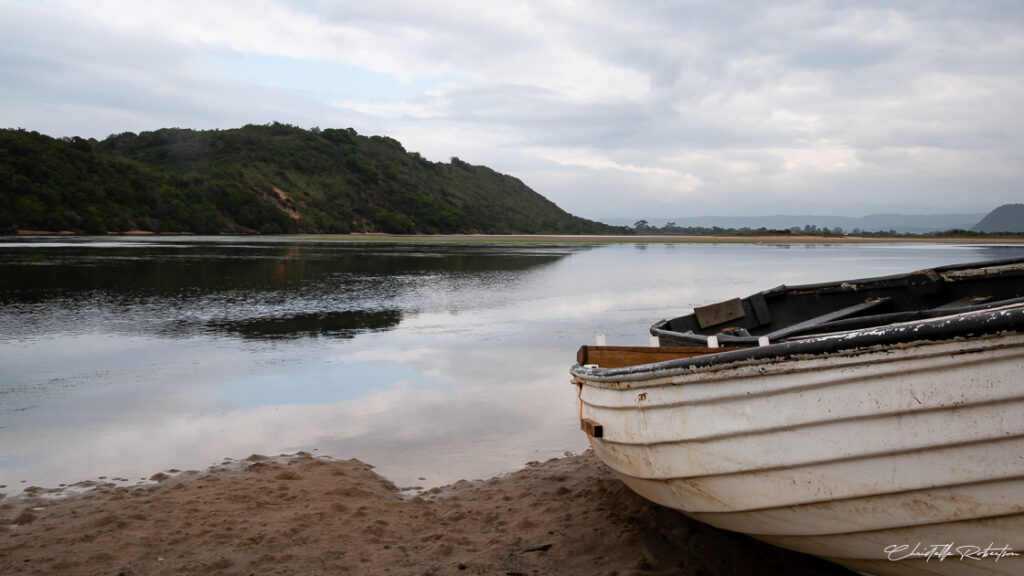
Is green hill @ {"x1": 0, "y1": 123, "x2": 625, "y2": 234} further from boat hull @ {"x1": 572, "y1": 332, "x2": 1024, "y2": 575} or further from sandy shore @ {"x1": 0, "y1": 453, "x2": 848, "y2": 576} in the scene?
boat hull @ {"x1": 572, "y1": 332, "x2": 1024, "y2": 575}

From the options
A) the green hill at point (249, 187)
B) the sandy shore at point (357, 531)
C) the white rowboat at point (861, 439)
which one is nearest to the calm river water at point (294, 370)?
the sandy shore at point (357, 531)

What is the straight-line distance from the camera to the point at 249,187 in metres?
86.4

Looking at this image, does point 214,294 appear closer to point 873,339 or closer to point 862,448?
point 862,448

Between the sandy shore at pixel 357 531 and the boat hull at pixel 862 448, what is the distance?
2.53 ft

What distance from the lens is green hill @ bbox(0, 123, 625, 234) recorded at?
214 ft

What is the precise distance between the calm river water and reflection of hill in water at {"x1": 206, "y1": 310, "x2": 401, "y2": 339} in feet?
0.20

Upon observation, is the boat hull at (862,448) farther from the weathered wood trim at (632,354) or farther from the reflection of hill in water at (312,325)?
the reflection of hill in water at (312,325)

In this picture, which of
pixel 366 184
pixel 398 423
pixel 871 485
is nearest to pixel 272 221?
pixel 366 184

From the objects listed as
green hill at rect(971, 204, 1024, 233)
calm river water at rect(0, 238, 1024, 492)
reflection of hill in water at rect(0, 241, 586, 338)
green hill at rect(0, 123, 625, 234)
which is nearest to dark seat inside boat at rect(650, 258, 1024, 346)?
calm river water at rect(0, 238, 1024, 492)

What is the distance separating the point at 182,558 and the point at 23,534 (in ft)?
3.95

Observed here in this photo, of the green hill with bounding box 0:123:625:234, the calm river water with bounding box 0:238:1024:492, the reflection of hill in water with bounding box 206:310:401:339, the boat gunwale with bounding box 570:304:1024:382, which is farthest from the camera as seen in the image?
the green hill with bounding box 0:123:625:234

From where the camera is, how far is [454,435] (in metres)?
7.51

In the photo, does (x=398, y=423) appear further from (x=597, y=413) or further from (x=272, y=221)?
(x=272, y=221)

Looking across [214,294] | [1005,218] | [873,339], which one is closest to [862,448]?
[873,339]
